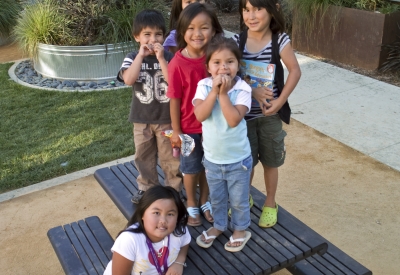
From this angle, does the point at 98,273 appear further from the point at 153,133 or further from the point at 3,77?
the point at 3,77

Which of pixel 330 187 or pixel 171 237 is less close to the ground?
pixel 171 237

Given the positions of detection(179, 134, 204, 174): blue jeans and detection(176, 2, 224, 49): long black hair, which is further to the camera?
detection(179, 134, 204, 174): blue jeans

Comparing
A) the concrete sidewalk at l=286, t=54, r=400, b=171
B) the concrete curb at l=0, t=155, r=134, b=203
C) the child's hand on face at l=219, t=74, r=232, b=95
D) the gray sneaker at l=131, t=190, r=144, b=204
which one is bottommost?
the concrete curb at l=0, t=155, r=134, b=203

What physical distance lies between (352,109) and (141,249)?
3.94 m

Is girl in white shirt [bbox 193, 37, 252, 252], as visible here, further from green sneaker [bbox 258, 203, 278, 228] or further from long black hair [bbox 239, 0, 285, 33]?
long black hair [bbox 239, 0, 285, 33]

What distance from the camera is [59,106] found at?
623 cm

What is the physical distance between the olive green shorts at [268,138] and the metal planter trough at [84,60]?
4.59 meters

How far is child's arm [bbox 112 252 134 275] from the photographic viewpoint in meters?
2.28

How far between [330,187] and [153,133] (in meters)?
1.82

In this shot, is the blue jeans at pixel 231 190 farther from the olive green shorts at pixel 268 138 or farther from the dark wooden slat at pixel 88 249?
the dark wooden slat at pixel 88 249

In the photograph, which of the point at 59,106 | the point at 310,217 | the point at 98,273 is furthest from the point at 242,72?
the point at 59,106

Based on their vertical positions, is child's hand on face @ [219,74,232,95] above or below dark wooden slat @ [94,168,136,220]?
above

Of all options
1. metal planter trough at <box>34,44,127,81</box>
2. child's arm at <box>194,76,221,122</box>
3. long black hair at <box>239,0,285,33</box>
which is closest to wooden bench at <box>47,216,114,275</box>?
child's arm at <box>194,76,221,122</box>

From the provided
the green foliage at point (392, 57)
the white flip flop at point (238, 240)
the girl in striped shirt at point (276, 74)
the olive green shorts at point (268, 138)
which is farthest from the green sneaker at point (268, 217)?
the green foliage at point (392, 57)
